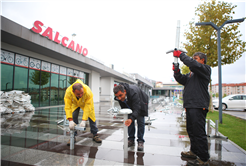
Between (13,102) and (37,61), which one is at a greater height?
(37,61)

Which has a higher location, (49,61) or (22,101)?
(49,61)

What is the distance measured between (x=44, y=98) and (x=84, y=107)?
36.7ft

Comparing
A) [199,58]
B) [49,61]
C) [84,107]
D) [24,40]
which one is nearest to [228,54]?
[199,58]

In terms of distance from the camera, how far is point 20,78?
11008 millimetres

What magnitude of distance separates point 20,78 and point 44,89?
237 cm

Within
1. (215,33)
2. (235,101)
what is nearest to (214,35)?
(215,33)

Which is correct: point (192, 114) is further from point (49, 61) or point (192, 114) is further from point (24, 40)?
point (49, 61)

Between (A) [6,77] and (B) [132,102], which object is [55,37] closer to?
(A) [6,77]

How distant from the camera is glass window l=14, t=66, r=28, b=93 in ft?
35.1

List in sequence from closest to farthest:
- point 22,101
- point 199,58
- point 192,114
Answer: point 192,114, point 199,58, point 22,101

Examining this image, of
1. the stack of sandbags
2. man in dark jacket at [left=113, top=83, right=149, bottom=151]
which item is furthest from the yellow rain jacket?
the stack of sandbags

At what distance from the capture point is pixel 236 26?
Result: 32.6 feet

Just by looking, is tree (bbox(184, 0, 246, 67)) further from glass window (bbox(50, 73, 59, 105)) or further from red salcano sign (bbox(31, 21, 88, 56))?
glass window (bbox(50, 73, 59, 105))

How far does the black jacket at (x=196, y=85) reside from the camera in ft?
8.29
